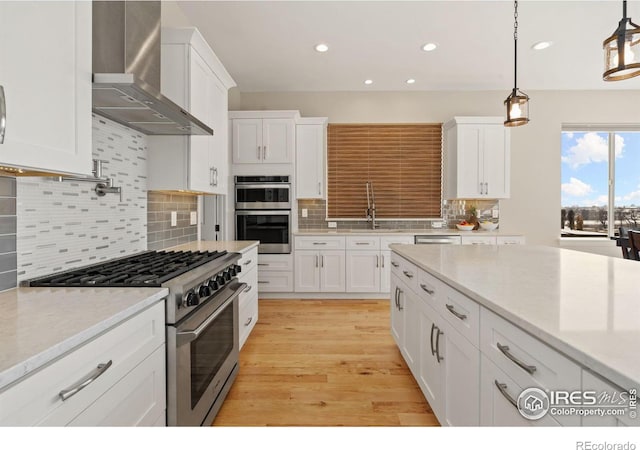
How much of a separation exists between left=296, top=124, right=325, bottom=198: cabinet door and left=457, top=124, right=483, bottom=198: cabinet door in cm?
188

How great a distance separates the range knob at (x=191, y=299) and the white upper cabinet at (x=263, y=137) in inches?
129

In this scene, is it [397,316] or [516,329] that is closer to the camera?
[516,329]

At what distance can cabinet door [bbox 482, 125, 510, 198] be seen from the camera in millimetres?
4770

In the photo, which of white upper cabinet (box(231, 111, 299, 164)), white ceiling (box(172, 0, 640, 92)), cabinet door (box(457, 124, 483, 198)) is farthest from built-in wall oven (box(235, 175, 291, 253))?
cabinet door (box(457, 124, 483, 198))

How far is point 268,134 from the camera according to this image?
15.3 feet

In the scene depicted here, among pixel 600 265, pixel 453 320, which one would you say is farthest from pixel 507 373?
pixel 600 265

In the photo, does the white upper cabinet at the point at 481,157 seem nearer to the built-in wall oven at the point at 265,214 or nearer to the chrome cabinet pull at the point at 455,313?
the built-in wall oven at the point at 265,214

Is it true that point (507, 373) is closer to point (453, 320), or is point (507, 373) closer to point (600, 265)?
point (453, 320)

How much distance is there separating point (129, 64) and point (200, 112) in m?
0.82

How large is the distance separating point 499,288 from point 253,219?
143 inches

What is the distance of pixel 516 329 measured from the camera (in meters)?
1.08

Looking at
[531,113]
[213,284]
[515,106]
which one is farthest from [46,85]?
[531,113]

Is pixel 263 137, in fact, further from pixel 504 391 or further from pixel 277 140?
pixel 504 391

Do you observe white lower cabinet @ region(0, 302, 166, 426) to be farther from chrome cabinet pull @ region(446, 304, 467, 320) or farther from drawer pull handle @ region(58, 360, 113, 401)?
chrome cabinet pull @ region(446, 304, 467, 320)
